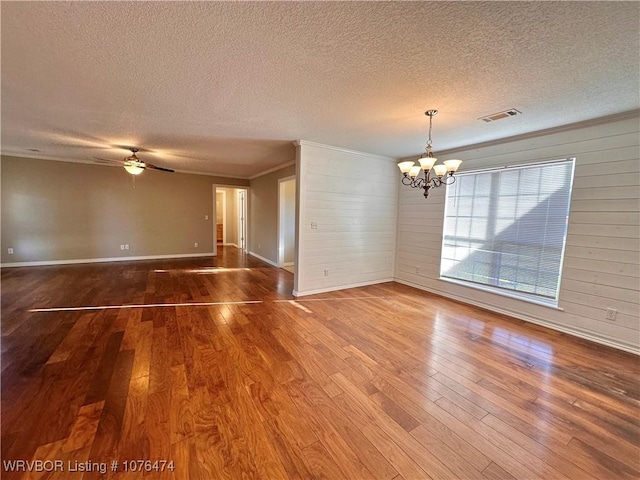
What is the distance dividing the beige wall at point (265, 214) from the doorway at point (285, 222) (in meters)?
0.17

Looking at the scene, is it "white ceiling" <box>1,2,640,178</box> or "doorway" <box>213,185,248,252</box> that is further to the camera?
"doorway" <box>213,185,248,252</box>

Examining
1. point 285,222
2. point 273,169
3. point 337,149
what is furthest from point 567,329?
point 273,169

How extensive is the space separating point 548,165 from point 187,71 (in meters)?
4.21

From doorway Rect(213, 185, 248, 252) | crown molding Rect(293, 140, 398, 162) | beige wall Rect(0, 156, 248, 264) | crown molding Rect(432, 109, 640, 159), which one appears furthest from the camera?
doorway Rect(213, 185, 248, 252)

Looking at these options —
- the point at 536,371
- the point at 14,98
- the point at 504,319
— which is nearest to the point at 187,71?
the point at 14,98

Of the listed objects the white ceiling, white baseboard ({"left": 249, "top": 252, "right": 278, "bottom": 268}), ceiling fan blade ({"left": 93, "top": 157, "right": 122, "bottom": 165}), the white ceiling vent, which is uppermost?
the white ceiling vent

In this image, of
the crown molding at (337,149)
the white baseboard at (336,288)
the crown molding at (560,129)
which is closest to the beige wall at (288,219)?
the white baseboard at (336,288)

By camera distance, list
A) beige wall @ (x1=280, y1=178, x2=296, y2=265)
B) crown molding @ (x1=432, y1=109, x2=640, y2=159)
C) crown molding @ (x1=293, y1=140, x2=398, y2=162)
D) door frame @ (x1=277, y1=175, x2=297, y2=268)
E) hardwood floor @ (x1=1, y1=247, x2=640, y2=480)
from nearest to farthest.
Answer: hardwood floor @ (x1=1, y1=247, x2=640, y2=480) → crown molding @ (x1=432, y1=109, x2=640, y2=159) → crown molding @ (x1=293, y1=140, x2=398, y2=162) → door frame @ (x1=277, y1=175, x2=297, y2=268) → beige wall @ (x1=280, y1=178, x2=296, y2=265)

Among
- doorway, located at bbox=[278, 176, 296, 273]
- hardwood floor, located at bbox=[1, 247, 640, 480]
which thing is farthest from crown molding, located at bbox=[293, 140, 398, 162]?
hardwood floor, located at bbox=[1, 247, 640, 480]

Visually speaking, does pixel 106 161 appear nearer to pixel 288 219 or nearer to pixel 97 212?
pixel 97 212

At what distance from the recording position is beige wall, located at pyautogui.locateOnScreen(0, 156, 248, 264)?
18.2ft

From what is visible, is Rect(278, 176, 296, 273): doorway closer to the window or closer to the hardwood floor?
the hardwood floor

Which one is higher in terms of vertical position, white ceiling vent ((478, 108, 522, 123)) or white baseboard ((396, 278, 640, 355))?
white ceiling vent ((478, 108, 522, 123))

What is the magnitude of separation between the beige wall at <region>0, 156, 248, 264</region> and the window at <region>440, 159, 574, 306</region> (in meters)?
6.36
